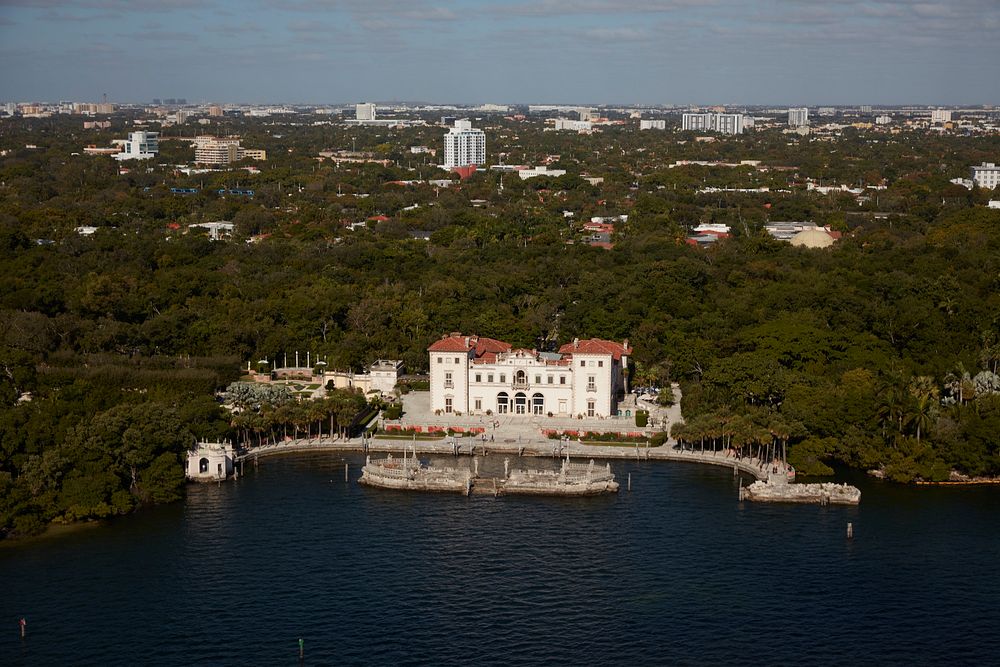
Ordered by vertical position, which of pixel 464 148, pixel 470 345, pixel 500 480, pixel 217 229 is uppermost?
pixel 464 148

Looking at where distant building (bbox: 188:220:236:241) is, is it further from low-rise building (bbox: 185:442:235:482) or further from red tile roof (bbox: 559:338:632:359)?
low-rise building (bbox: 185:442:235:482)

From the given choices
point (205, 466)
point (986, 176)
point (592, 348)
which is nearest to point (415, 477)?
point (205, 466)

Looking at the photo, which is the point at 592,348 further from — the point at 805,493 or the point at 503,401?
the point at 805,493

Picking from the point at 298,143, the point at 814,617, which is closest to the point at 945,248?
the point at 814,617

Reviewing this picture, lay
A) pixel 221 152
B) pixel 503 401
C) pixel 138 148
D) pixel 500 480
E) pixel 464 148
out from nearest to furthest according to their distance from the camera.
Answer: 1. pixel 500 480
2. pixel 503 401
3. pixel 221 152
4. pixel 138 148
5. pixel 464 148

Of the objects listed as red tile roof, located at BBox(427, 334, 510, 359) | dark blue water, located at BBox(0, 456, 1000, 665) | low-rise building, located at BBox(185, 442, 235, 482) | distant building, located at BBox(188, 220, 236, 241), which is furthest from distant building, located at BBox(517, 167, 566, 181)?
dark blue water, located at BBox(0, 456, 1000, 665)

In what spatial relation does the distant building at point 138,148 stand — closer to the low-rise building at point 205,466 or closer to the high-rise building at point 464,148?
the high-rise building at point 464,148
